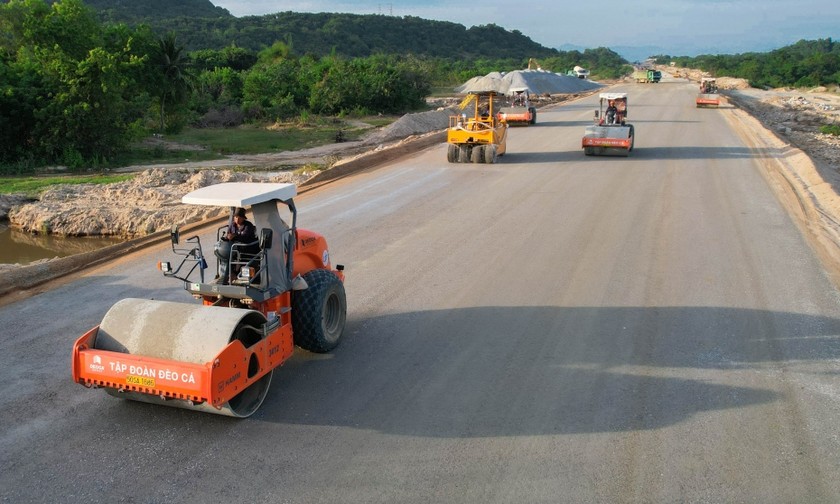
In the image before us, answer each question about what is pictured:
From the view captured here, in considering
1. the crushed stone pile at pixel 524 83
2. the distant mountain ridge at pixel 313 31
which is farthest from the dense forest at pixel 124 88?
the distant mountain ridge at pixel 313 31

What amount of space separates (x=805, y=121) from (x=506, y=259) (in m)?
43.2

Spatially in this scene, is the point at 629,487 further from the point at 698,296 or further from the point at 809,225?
the point at 809,225

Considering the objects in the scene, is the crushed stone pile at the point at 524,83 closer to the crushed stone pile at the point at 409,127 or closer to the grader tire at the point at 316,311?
the crushed stone pile at the point at 409,127

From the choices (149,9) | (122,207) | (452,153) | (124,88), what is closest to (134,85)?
(124,88)

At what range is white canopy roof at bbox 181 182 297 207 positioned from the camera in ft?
23.5

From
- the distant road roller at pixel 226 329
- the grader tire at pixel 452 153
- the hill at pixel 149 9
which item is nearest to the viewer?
the distant road roller at pixel 226 329

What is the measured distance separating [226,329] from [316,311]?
1.48 meters

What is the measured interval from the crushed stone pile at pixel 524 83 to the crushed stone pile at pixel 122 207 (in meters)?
10.8

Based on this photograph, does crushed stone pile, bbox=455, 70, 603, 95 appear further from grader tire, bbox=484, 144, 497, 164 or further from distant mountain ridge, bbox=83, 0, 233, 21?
distant mountain ridge, bbox=83, 0, 233, 21

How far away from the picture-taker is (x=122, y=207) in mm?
20031

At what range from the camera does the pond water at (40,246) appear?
671 inches

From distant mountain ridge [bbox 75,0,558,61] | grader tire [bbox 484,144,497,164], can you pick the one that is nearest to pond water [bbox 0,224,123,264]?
grader tire [bbox 484,144,497,164]

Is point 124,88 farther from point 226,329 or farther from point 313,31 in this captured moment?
point 313,31

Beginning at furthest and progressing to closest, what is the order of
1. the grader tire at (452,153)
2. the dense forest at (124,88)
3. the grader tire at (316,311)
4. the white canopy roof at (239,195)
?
1. the dense forest at (124,88)
2. the grader tire at (452,153)
3. the grader tire at (316,311)
4. the white canopy roof at (239,195)
